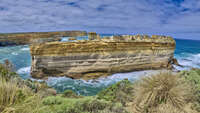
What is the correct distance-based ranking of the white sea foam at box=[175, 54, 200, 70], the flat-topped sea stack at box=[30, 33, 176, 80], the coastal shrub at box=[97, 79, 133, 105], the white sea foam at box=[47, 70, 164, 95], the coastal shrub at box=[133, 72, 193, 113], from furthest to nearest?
the white sea foam at box=[175, 54, 200, 70], the flat-topped sea stack at box=[30, 33, 176, 80], the white sea foam at box=[47, 70, 164, 95], the coastal shrub at box=[97, 79, 133, 105], the coastal shrub at box=[133, 72, 193, 113]

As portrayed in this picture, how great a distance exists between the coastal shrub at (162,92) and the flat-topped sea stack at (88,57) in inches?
340

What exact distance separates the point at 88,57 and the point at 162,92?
9026 mm

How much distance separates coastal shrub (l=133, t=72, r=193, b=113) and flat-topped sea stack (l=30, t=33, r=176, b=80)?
8.64 m

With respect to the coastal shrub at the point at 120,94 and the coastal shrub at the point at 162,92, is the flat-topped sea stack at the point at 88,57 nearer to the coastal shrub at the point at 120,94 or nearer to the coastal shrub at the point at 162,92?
the coastal shrub at the point at 120,94

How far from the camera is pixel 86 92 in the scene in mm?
9562

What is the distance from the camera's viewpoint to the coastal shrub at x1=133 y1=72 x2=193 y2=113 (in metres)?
3.13

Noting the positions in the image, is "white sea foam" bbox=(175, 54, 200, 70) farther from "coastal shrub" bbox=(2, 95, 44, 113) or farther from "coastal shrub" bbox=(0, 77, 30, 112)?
"coastal shrub" bbox=(0, 77, 30, 112)

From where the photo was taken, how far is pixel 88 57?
1173 centimetres

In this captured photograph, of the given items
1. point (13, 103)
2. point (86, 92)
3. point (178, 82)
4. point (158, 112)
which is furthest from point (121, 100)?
point (86, 92)

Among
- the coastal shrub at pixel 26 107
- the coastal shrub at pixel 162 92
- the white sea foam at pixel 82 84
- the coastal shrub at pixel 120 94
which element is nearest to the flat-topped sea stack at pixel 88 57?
the white sea foam at pixel 82 84

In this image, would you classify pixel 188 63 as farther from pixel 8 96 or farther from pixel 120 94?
pixel 8 96

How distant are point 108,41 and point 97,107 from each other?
29.7 ft

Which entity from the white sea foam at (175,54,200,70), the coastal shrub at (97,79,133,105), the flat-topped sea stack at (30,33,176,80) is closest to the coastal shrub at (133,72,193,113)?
the coastal shrub at (97,79,133,105)

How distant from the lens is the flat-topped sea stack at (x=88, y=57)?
36.8 feet
